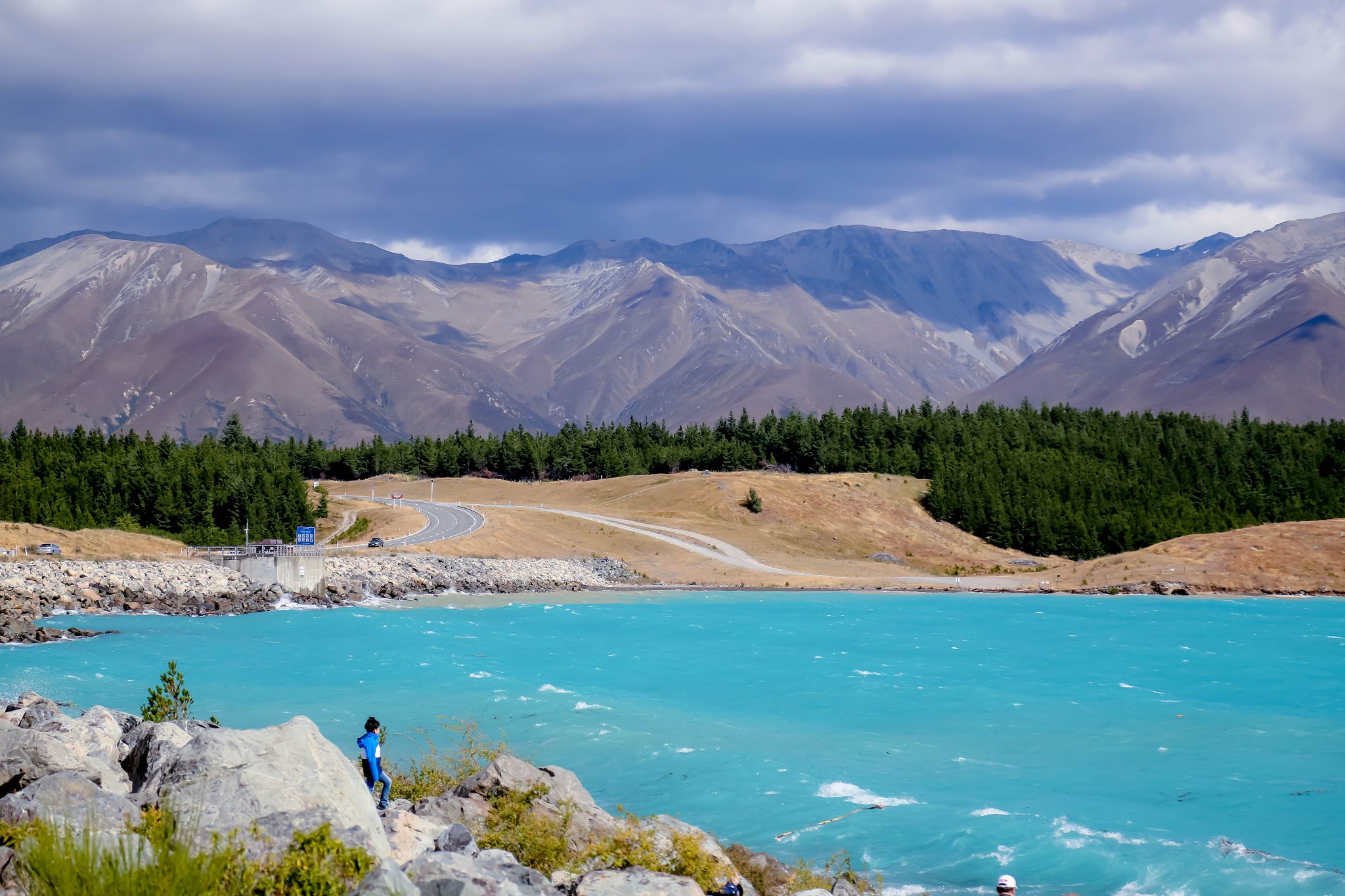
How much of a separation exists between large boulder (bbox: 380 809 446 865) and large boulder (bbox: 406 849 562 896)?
131cm

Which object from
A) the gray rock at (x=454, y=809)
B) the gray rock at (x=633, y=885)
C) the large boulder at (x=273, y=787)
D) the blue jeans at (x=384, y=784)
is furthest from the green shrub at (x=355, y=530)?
the gray rock at (x=633, y=885)

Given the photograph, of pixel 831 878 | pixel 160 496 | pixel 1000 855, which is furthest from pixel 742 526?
pixel 831 878

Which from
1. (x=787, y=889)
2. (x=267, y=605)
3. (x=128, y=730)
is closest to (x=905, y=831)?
(x=787, y=889)

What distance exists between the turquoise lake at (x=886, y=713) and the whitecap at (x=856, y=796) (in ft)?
0.28

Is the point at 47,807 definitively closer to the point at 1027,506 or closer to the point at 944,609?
the point at 944,609

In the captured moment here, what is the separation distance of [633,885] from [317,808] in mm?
3906

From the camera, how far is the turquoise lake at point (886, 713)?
880 inches

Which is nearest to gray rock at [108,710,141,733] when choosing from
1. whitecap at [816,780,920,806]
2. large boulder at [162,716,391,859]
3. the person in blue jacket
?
the person in blue jacket

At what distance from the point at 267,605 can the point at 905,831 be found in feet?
156

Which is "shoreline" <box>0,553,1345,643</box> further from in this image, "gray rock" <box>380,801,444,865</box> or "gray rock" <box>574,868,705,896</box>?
"gray rock" <box>574,868,705,896</box>

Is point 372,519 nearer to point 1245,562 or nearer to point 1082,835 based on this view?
point 1245,562

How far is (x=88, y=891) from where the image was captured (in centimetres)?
903

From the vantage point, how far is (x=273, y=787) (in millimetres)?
13062

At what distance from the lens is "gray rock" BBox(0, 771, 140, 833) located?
11.9 meters
